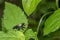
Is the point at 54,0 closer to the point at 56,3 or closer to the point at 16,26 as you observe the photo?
the point at 56,3

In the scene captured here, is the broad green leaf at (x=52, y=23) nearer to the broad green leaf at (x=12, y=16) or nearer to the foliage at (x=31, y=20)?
the foliage at (x=31, y=20)

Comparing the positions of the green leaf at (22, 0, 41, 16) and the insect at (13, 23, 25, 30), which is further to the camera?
the insect at (13, 23, 25, 30)

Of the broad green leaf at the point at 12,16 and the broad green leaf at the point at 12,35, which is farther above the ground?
the broad green leaf at the point at 12,16

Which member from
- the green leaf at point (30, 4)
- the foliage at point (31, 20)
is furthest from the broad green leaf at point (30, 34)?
the green leaf at point (30, 4)

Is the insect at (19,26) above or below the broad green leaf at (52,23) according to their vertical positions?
below

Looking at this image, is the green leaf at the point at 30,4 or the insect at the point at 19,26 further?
the insect at the point at 19,26

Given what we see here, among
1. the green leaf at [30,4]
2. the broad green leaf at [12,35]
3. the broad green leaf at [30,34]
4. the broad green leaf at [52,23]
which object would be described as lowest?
the broad green leaf at [30,34]

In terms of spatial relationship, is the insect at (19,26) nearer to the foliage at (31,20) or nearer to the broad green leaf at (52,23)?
the foliage at (31,20)

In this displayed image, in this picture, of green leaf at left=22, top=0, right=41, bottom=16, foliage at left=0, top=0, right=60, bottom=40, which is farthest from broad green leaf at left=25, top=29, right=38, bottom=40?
green leaf at left=22, top=0, right=41, bottom=16

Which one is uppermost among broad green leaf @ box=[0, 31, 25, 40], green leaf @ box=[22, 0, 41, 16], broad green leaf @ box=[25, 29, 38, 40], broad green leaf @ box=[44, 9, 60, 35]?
green leaf @ box=[22, 0, 41, 16]

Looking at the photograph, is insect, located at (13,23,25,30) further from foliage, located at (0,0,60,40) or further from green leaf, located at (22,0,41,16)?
green leaf, located at (22,0,41,16)
